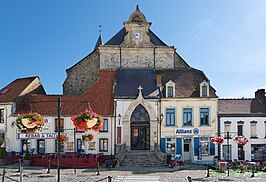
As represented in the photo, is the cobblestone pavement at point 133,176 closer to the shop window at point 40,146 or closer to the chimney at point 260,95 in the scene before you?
the shop window at point 40,146

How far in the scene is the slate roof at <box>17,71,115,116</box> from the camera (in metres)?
28.2

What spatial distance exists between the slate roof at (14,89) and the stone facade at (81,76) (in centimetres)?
370

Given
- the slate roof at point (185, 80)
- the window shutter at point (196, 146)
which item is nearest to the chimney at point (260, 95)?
the slate roof at point (185, 80)

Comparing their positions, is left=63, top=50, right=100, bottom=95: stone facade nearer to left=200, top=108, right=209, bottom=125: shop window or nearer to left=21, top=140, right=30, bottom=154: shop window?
left=21, top=140, right=30, bottom=154: shop window

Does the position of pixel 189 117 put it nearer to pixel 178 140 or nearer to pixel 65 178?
pixel 178 140

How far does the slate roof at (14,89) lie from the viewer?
2875 cm

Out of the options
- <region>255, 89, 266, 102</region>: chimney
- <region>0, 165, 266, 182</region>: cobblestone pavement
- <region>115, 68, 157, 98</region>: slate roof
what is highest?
<region>115, 68, 157, 98</region>: slate roof

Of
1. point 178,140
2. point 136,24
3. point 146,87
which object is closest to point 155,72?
point 146,87

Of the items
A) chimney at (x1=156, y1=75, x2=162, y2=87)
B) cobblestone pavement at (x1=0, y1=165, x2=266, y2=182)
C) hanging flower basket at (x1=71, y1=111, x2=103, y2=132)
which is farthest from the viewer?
chimney at (x1=156, y1=75, x2=162, y2=87)

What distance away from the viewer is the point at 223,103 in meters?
30.0

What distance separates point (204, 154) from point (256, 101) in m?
7.00

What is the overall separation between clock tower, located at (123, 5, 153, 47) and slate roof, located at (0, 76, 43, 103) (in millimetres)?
9440

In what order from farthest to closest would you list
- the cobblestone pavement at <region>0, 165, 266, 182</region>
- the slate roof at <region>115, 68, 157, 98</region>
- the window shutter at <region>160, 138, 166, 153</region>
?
the slate roof at <region>115, 68, 157, 98</region>
the window shutter at <region>160, 138, 166, 153</region>
the cobblestone pavement at <region>0, 165, 266, 182</region>

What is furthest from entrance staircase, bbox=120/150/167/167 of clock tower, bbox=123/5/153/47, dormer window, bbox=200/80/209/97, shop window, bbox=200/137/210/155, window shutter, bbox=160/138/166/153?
clock tower, bbox=123/5/153/47
